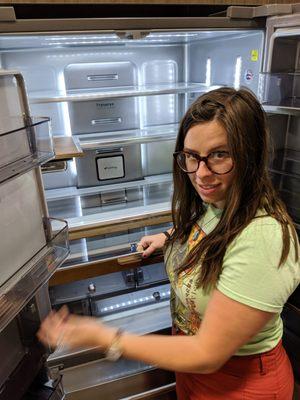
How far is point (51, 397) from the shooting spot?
91 cm

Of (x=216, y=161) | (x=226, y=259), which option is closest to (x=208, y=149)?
(x=216, y=161)

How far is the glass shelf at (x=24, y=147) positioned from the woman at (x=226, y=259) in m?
0.32

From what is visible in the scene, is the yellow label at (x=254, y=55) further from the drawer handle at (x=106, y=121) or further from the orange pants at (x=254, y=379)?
the orange pants at (x=254, y=379)

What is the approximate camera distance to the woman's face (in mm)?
719

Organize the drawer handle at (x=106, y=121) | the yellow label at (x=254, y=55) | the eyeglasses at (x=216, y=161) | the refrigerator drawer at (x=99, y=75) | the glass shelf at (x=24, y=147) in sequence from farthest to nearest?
the drawer handle at (x=106, y=121), the refrigerator drawer at (x=99, y=75), the yellow label at (x=254, y=55), the eyeglasses at (x=216, y=161), the glass shelf at (x=24, y=147)

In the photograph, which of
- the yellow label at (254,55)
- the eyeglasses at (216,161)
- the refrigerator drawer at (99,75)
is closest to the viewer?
the eyeglasses at (216,161)

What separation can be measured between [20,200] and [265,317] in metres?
0.57

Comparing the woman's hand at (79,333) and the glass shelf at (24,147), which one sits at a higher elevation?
the glass shelf at (24,147)

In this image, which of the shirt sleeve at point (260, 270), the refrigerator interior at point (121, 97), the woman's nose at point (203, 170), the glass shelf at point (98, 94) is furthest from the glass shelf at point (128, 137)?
the shirt sleeve at point (260, 270)

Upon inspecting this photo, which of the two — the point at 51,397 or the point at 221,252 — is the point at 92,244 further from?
the point at 221,252

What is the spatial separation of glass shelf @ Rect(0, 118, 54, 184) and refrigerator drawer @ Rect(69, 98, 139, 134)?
2.21ft

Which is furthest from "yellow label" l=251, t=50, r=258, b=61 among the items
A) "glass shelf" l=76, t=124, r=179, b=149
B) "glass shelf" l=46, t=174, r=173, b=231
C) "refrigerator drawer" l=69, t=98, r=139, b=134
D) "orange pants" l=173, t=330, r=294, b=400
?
"orange pants" l=173, t=330, r=294, b=400

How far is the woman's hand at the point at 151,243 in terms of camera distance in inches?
43.1

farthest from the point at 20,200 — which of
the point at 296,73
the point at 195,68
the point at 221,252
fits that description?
the point at 195,68
